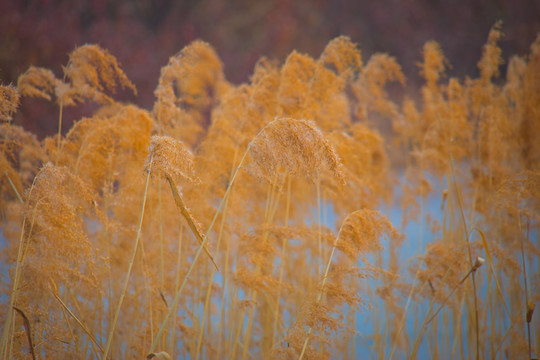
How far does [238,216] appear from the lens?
1.86m

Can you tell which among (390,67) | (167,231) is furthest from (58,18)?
(390,67)

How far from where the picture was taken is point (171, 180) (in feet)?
3.08

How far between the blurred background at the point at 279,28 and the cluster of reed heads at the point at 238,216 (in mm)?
1320

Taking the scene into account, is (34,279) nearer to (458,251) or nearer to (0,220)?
(0,220)

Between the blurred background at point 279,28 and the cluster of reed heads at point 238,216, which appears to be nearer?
the cluster of reed heads at point 238,216

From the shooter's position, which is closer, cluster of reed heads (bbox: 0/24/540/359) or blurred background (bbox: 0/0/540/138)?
cluster of reed heads (bbox: 0/24/540/359)

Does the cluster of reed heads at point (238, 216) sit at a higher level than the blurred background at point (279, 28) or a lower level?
lower

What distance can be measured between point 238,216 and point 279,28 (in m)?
3.19

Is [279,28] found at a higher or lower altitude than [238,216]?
higher

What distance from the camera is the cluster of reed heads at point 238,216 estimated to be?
43.4 inches

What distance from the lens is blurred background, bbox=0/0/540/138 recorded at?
347cm

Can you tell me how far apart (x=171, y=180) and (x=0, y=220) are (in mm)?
1678

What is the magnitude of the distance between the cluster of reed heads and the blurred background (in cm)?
132

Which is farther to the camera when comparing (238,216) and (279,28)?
(279,28)
